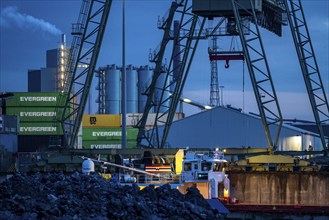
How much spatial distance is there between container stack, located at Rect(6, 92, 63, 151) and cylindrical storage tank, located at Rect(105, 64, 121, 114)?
93.3ft

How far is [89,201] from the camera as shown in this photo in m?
37.7

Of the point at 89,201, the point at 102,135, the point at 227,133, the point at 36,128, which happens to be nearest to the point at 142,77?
the point at 102,135

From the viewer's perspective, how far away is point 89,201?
124 ft

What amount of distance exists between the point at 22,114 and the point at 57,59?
22.0 meters

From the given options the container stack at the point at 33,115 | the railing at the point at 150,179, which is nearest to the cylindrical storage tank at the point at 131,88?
the container stack at the point at 33,115

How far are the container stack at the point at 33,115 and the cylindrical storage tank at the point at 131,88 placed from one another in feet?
106

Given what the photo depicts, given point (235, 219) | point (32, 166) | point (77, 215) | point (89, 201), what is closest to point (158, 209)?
point (89, 201)

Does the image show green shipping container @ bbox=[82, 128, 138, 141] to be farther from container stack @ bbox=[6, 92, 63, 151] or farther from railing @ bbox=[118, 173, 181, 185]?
railing @ bbox=[118, 173, 181, 185]

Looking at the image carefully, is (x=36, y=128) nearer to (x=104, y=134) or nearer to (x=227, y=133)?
(x=104, y=134)

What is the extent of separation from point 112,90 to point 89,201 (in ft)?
340

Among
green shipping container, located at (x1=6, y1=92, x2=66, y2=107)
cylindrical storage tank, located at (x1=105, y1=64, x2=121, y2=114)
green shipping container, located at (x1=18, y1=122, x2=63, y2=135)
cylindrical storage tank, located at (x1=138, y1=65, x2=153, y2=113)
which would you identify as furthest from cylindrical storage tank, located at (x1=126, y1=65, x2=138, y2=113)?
green shipping container, located at (x1=18, y1=122, x2=63, y2=135)

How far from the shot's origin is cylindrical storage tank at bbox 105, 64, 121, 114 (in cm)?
14112

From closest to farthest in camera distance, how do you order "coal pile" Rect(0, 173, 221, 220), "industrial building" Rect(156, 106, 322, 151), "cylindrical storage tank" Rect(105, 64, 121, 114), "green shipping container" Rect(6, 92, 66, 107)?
"coal pile" Rect(0, 173, 221, 220)
"industrial building" Rect(156, 106, 322, 151)
"green shipping container" Rect(6, 92, 66, 107)
"cylindrical storage tank" Rect(105, 64, 121, 114)

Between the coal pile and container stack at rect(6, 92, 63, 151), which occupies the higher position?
container stack at rect(6, 92, 63, 151)
